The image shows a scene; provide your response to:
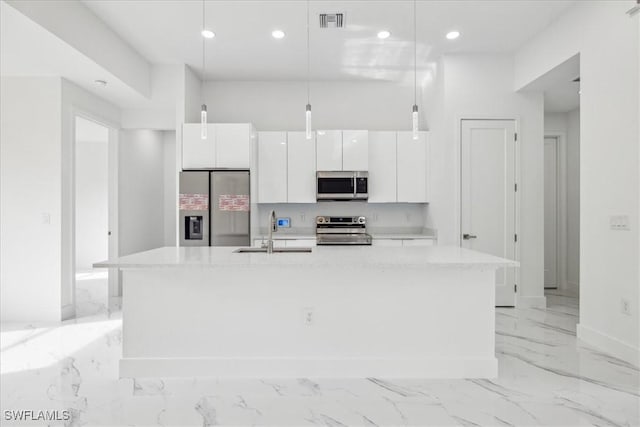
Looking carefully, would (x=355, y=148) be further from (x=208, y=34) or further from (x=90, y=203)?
(x=90, y=203)

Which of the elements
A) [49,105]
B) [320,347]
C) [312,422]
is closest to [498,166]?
[320,347]

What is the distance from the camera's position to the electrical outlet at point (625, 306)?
2982mm

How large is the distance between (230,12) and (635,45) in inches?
127

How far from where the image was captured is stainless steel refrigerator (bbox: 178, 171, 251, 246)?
4.55m

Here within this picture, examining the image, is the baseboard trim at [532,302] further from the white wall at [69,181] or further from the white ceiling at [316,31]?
the white wall at [69,181]

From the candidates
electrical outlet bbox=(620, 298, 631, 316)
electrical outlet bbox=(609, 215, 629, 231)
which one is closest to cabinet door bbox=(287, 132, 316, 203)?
electrical outlet bbox=(609, 215, 629, 231)

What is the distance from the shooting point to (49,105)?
4.05m

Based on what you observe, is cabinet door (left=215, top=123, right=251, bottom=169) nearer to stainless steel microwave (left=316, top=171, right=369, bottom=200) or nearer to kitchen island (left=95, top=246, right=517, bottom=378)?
stainless steel microwave (left=316, top=171, right=369, bottom=200)

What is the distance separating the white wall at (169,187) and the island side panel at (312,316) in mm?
3256

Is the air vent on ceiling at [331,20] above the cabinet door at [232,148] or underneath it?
above

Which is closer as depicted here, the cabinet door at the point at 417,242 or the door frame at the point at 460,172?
the door frame at the point at 460,172

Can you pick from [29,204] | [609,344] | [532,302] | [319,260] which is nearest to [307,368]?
[319,260]

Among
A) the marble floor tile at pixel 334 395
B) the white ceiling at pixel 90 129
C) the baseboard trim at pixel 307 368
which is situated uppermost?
the white ceiling at pixel 90 129

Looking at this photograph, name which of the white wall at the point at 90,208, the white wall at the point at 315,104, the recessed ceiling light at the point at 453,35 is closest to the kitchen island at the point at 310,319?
the recessed ceiling light at the point at 453,35
